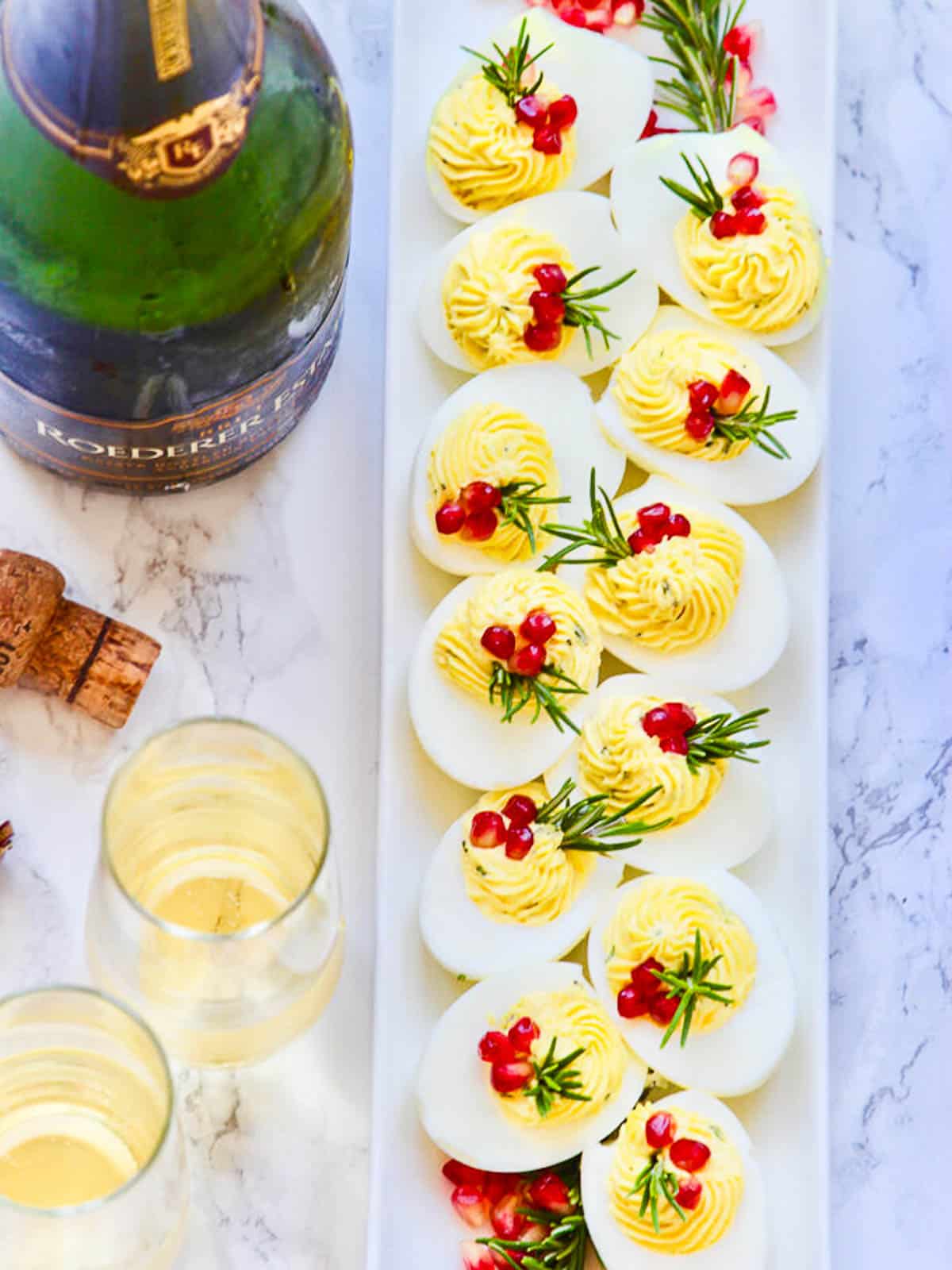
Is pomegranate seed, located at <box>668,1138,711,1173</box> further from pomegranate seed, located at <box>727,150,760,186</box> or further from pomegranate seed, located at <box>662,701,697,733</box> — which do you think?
pomegranate seed, located at <box>727,150,760,186</box>

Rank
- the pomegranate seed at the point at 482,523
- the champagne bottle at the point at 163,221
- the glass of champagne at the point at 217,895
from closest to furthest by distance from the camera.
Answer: the champagne bottle at the point at 163,221, the glass of champagne at the point at 217,895, the pomegranate seed at the point at 482,523

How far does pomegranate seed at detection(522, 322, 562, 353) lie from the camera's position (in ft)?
5.08

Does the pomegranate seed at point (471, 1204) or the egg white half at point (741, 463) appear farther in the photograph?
the egg white half at point (741, 463)

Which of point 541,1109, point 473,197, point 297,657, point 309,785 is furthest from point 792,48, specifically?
point 541,1109

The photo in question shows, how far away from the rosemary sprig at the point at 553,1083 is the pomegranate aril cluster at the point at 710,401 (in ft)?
1.61

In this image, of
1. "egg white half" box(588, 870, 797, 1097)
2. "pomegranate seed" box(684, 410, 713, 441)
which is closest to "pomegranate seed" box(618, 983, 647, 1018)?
"egg white half" box(588, 870, 797, 1097)

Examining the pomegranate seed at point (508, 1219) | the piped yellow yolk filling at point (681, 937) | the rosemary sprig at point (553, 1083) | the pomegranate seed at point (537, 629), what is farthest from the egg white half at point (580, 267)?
the pomegranate seed at point (508, 1219)

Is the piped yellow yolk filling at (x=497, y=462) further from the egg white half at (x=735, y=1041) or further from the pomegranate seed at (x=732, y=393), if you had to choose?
the egg white half at (x=735, y=1041)

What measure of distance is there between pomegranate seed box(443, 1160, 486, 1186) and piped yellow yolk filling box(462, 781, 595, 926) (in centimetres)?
19

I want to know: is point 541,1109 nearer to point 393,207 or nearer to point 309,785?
point 309,785

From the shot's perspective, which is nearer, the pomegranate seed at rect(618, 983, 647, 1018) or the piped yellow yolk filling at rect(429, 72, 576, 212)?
the pomegranate seed at rect(618, 983, 647, 1018)

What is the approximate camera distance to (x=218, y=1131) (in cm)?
152

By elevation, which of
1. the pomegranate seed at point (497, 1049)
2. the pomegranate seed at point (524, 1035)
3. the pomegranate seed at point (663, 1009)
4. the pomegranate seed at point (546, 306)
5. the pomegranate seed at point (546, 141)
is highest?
the pomegranate seed at point (546, 141)

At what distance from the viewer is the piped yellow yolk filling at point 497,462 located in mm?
1521
